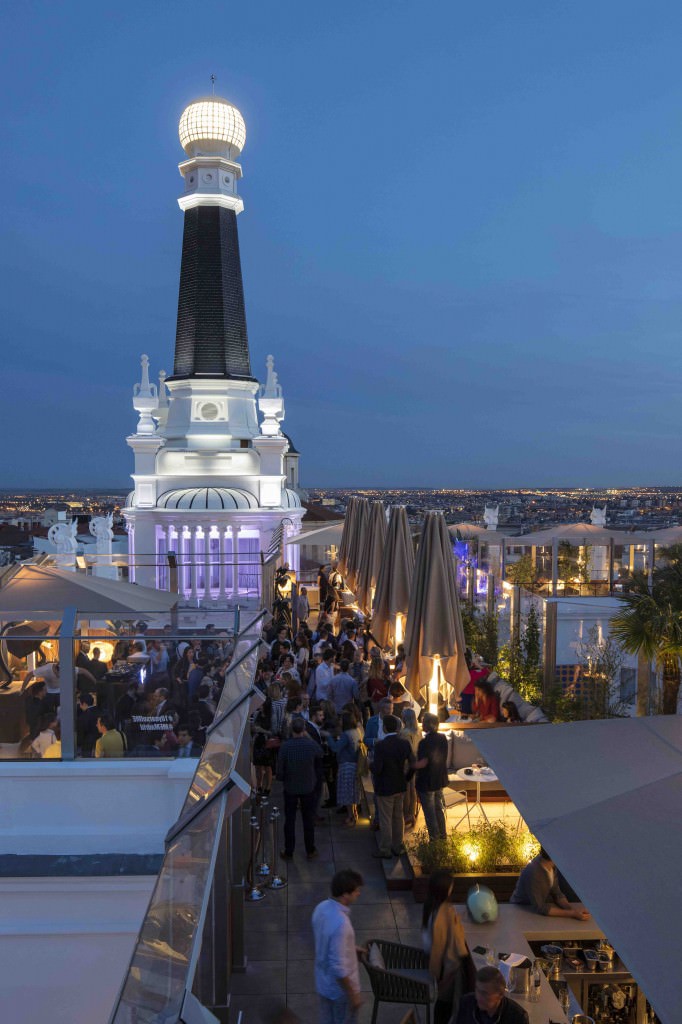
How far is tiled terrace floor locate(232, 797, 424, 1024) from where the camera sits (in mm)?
6816

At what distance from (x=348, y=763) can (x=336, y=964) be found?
4.61 meters

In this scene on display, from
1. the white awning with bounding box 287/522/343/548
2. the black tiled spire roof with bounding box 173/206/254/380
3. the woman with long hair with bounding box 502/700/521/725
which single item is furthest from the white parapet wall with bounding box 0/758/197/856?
the black tiled spire roof with bounding box 173/206/254/380

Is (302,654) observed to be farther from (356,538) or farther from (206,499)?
(206,499)

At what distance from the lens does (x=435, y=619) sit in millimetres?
11711

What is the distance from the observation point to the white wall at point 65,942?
7961 millimetres

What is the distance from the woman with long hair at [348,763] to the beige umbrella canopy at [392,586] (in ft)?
14.5

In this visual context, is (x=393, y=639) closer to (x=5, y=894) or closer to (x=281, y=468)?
(x=5, y=894)

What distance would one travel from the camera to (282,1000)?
271 inches

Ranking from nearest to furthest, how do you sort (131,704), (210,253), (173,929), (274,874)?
1. (173,929)
2. (131,704)
3. (274,874)
4. (210,253)

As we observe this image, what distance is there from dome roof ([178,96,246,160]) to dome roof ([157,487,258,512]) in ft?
44.0

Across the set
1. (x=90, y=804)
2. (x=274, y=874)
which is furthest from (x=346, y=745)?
(x=90, y=804)

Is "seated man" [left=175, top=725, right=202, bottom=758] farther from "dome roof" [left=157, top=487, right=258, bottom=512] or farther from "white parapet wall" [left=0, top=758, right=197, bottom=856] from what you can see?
"dome roof" [left=157, top=487, right=258, bottom=512]

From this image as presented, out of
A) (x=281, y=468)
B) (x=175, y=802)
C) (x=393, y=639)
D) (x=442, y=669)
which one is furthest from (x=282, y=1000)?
(x=281, y=468)

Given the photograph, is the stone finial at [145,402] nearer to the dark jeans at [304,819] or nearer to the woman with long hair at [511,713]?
the woman with long hair at [511,713]
